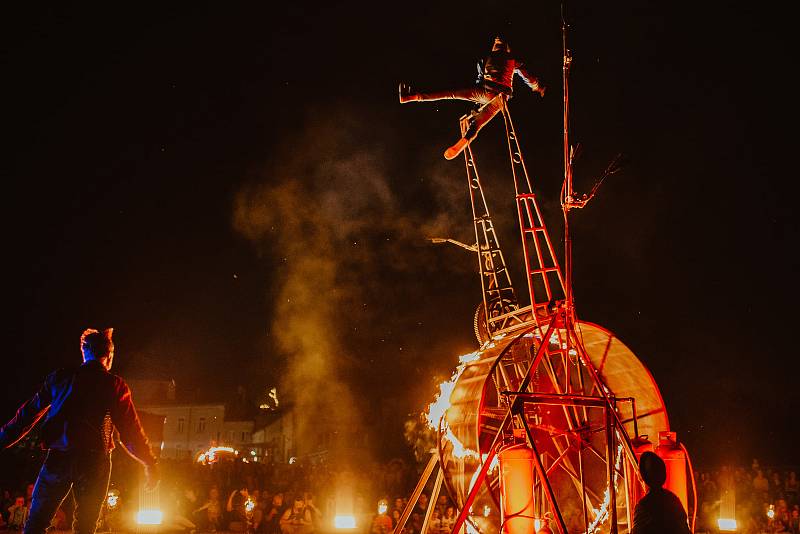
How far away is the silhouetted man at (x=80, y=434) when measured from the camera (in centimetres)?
390

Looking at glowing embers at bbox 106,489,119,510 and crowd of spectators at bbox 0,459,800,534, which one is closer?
glowing embers at bbox 106,489,119,510

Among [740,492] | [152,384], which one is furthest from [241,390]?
[740,492]

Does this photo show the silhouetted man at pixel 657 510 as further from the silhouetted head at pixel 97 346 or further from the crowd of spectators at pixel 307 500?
the crowd of spectators at pixel 307 500

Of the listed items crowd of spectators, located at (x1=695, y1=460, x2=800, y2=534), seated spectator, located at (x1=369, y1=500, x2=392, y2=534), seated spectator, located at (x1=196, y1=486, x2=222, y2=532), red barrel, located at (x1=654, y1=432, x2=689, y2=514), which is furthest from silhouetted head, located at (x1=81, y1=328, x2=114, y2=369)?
crowd of spectators, located at (x1=695, y1=460, x2=800, y2=534)

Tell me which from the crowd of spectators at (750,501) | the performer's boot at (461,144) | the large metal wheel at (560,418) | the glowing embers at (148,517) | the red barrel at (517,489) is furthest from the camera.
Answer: the crowd of spectators at (750,501)

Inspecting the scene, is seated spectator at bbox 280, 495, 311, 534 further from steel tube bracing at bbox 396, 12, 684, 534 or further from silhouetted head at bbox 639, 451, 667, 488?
silhouetted head at bbox 639, 451, 667, 488

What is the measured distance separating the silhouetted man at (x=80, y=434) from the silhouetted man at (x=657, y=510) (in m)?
3.56

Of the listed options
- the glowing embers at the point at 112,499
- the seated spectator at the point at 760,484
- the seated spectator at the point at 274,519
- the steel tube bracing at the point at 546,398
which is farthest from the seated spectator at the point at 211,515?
the seated spectator at the point at 760,484

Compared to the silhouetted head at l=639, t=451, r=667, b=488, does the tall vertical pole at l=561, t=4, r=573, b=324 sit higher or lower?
higher

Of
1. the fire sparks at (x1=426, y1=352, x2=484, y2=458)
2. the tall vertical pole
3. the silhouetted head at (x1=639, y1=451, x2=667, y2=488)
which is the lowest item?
the silhouetted head at (x1=639, y1=451, x2=667, y2=488)

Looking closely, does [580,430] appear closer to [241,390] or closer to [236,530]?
[236,530]

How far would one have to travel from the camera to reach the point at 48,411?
4.14 metres

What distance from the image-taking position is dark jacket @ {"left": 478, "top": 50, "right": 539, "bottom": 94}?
25.1ft

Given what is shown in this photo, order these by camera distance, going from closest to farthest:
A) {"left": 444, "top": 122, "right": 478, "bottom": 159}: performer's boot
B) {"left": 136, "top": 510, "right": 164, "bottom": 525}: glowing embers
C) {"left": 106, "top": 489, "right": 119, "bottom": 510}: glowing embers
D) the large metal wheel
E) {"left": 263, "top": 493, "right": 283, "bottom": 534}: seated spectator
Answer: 1. the large metal wheel
2. {"left": 444, "top": 122, "right": 478, "bottom": 159}: performer's boot
3. {"left": 136, "top": 510, "right": 164, "bottom": 525}: glowing embers
4. {"left": 106, "top": 489, "right": 119, "bottom": 510}: glowing embers
5. {"left": 263, "top": 493, "right": 283, "bottom": 534}: seated spectator
